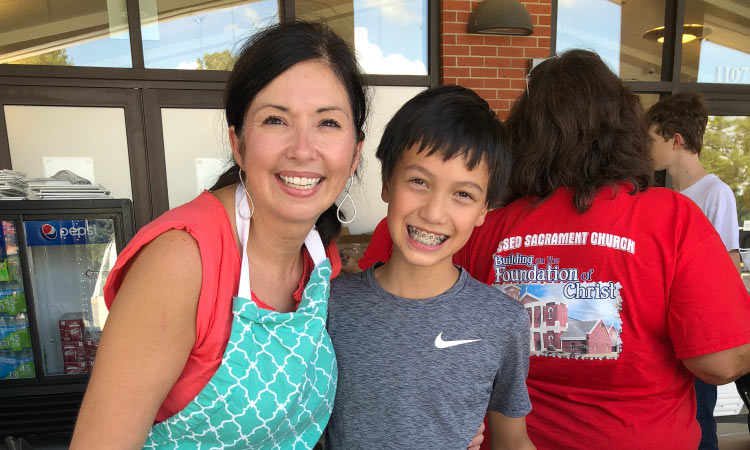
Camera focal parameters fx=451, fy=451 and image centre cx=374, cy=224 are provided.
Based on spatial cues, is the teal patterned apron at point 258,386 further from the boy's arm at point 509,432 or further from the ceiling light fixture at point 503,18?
the ceiling light fixture at point 503,18

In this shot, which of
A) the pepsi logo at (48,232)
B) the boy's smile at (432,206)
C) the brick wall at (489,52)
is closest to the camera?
the boy's smile at (432,206)

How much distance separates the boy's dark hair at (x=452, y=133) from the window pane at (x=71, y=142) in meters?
3.09

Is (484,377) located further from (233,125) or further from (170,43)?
(170,43)

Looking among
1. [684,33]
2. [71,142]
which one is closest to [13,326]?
[71,142]

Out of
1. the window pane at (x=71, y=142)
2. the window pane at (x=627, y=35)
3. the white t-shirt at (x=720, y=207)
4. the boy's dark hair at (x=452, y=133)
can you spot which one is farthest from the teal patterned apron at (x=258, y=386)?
the window pane at (x=627, y=35)

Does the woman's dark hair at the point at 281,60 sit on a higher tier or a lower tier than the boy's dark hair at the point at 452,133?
higher

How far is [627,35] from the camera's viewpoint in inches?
180

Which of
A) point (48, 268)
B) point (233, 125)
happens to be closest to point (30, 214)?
point (48, 268)

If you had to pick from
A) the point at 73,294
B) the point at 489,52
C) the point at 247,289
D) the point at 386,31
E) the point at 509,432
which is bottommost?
the point at 73,294

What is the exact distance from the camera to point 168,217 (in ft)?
3.28

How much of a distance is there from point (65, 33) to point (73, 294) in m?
2.05

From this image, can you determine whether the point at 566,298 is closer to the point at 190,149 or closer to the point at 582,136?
the point at 582,136

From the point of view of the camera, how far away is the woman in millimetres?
910

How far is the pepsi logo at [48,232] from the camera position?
3098mm
